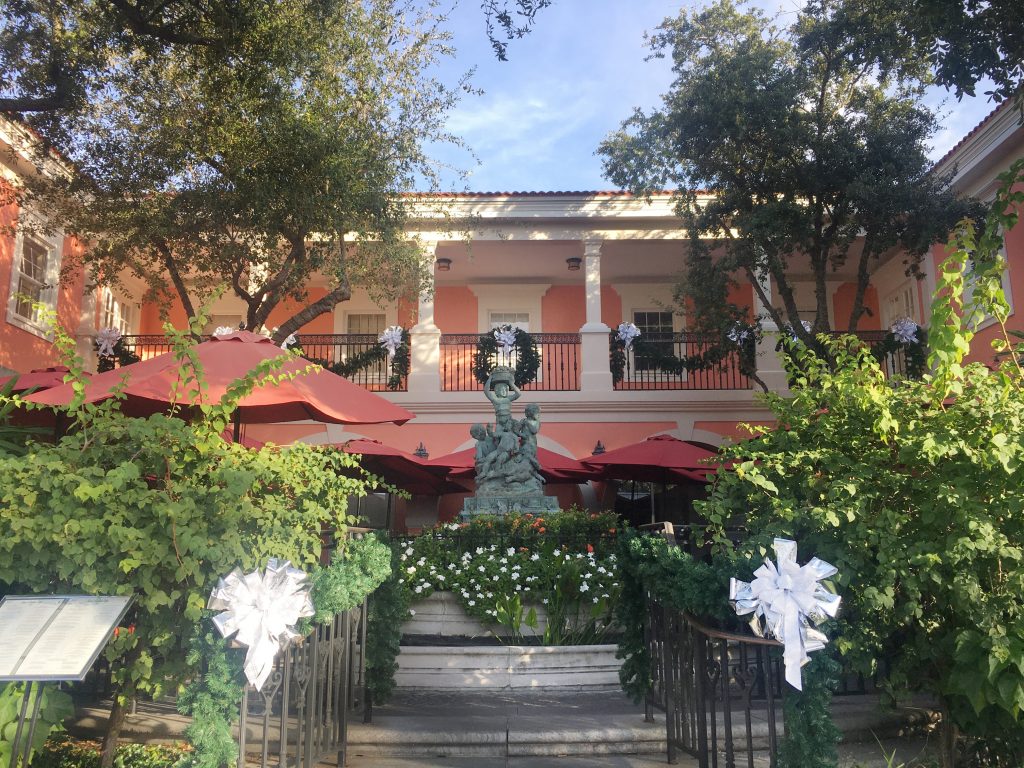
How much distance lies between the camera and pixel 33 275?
48.6 feet

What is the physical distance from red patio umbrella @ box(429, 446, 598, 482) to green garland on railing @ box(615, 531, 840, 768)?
7.46 metres

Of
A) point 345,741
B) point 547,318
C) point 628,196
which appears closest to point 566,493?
point 547,318

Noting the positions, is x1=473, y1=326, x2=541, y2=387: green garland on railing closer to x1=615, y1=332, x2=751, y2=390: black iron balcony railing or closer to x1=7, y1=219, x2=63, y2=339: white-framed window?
x1=615, y1=332, x2=751, y2=390: black iron balcony railing

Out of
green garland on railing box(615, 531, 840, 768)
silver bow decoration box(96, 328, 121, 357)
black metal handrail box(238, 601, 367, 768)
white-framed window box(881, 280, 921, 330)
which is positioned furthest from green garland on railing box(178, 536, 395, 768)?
white-framed window box(881, 280, 921, 330)

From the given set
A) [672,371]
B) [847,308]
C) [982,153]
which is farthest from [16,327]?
[847,308]

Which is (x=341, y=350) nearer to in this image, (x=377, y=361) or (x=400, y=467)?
(x=377, y=361)

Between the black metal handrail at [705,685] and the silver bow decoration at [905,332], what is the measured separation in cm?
1172

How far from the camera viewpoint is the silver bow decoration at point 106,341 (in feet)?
52.0

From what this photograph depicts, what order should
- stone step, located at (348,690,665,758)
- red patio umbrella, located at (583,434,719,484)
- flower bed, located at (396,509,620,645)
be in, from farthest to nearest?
red patio umbrella, located at (583,434,719,484), flower bed, located at (396,509,620,645), stone step, located at (348,690,665,758)

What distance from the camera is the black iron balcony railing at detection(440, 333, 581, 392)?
16.7 metres

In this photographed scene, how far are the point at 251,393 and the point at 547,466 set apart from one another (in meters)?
7.91

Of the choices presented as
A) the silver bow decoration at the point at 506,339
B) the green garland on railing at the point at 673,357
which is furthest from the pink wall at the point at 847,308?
the silver bow decoration at the point at 506,339

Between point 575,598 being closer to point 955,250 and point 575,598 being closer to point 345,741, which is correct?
point 345,741

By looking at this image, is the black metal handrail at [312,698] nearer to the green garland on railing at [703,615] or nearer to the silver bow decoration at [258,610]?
the silver bow decoration at [258,610]
